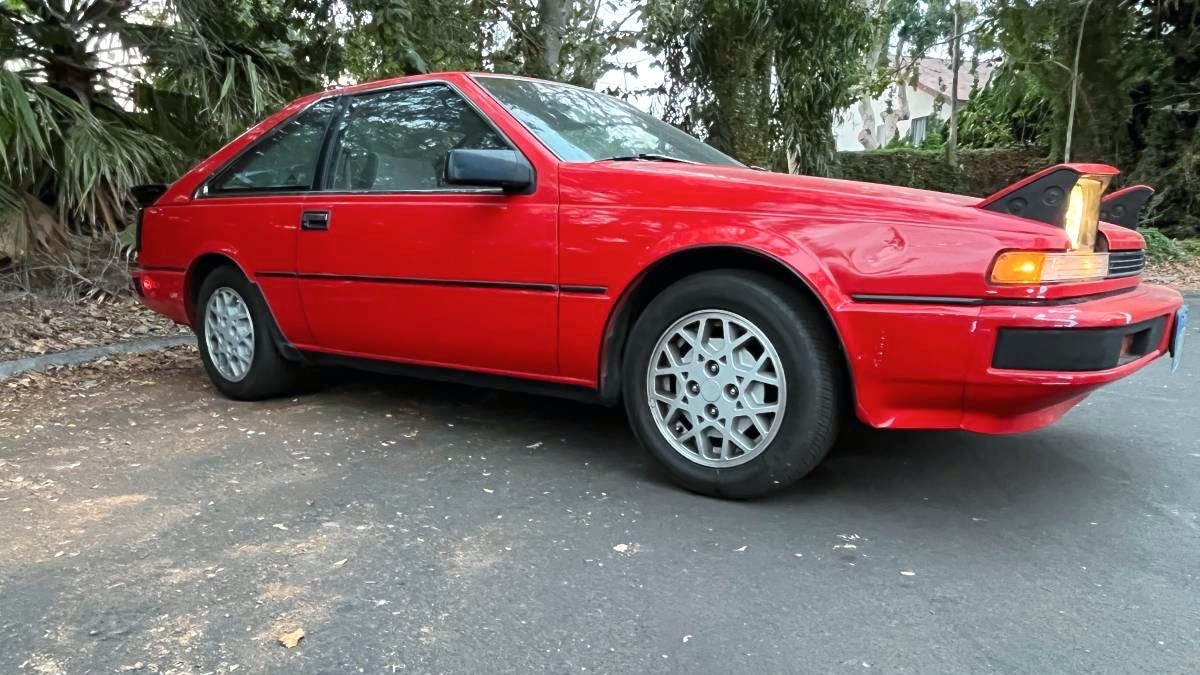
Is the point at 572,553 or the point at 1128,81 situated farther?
the point at 1128,81

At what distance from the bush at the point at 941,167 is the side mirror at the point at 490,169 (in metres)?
15.1

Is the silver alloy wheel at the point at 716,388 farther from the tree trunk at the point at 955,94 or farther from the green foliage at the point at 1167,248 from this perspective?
the tree trunk at the point at 955,94

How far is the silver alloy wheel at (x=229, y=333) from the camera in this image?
4434 millimetres

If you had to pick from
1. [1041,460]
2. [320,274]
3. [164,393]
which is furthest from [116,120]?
[1041,460]

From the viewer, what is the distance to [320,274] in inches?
156

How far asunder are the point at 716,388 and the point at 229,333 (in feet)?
9.17

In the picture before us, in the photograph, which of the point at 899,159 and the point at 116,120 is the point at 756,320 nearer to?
the point at 116,120

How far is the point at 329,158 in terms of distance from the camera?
160 inches

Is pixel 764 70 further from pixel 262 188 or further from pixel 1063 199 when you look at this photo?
pixel 1063 199

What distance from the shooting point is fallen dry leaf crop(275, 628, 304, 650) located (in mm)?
2115

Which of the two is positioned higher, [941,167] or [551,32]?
[551,32]

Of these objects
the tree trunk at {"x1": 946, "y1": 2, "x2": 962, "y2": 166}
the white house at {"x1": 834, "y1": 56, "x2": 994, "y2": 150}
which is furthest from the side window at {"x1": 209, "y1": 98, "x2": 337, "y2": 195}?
the white house at {"x1": 834, "y1": 56, "x2": 994, "y2": 150}

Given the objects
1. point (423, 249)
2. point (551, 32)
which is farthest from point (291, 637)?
point (551, 32)

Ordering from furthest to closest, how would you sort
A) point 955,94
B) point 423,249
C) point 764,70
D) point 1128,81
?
point 955,94 → point 1128,81 → point 764,70 → point 423,249
